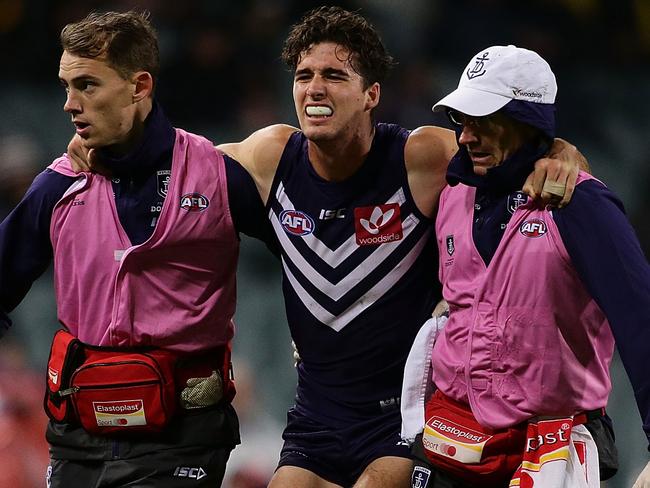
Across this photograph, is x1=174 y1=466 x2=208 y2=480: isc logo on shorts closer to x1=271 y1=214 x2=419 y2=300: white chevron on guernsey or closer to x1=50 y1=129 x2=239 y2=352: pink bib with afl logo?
x1=50 y1=129 x2=239 y2=352: pink bib with afl logo

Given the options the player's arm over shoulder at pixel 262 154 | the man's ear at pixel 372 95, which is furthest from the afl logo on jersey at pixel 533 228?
the player's arm over shoulder at pixel 262 154

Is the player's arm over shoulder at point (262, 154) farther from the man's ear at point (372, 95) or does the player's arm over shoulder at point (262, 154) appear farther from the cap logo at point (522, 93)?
the cap logo at point (522, 93)

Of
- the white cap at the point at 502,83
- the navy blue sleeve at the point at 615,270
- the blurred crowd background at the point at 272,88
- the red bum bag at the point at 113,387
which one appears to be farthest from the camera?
the blurred crowd background at the point at 272,88

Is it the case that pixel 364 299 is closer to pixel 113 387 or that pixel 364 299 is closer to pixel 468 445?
pixel 468 445

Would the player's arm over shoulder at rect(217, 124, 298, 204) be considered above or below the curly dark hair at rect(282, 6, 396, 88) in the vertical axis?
below

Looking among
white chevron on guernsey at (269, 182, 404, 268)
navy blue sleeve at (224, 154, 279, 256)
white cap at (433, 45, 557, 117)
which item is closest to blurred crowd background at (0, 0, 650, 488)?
navy blue sleeve at (224, 154, 279, 256)

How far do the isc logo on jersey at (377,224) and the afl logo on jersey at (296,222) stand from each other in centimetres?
16

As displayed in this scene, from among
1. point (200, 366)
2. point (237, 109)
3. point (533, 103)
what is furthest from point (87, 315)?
point (237, 109)

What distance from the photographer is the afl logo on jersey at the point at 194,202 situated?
4.48 metres

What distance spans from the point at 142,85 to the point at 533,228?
4.79 ft

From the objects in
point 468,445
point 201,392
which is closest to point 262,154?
point 201,392

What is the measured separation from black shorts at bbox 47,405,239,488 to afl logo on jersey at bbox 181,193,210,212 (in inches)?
26.3

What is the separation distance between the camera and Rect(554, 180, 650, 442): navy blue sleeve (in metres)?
3.65

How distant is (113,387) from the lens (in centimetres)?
436
